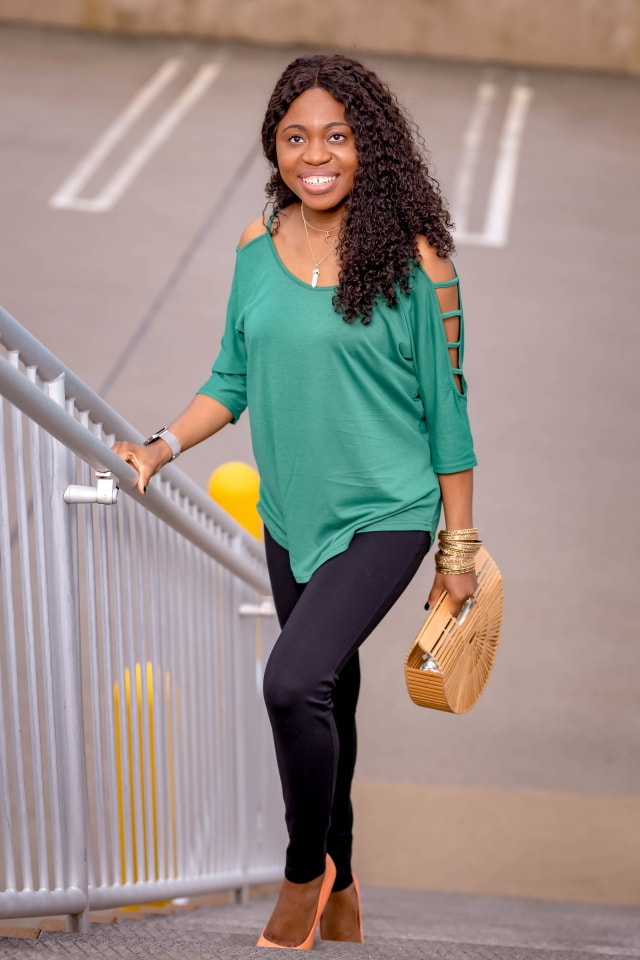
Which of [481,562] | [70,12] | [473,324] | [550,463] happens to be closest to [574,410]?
[550,463]

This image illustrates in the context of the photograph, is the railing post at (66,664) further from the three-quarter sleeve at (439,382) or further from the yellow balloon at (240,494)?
the yellow balloon at (240,494)

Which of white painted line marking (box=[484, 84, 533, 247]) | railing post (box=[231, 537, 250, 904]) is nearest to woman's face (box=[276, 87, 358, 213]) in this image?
railing post (box=[231, 537, 250, 904])

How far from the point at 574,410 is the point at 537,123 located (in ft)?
14.9

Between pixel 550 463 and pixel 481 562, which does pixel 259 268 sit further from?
pixel 550 463

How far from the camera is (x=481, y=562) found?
95.3 inches

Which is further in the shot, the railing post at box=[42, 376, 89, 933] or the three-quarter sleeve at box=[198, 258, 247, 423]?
the three-quarter sleeve at box=[198, 258, 247, 423]

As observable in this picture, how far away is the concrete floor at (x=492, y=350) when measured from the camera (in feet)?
16.9

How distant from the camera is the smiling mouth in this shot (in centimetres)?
220

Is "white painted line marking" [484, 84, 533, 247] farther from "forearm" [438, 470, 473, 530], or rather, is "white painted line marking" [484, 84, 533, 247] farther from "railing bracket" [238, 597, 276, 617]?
"forearm" [438, 470, 473, 530]

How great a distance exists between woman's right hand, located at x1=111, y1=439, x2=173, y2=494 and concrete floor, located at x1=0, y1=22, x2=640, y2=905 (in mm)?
3020

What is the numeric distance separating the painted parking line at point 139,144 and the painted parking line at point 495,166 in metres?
2.47

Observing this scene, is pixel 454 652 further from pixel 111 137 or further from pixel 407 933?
pixel 111 137

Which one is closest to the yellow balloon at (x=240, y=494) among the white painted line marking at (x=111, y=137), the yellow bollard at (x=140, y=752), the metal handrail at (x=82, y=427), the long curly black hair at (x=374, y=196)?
the metal handrail at (x=82, y=427)

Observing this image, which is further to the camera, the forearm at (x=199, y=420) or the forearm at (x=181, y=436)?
the forearm at (x=199, y=420)
